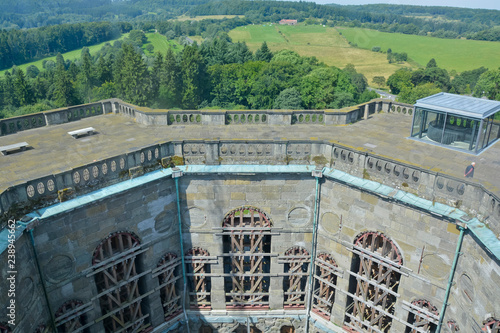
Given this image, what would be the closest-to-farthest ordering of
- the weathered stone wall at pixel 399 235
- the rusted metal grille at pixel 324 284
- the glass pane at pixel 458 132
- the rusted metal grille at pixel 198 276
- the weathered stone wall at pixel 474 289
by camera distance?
the weathered stone wall at pixel 474 289 → the weathered stone wall at pixel 399 235 → the glass pane at pixel 458 132 → the rusted metal grille at pixel 324 284 → the rusted metal grille at pixel 198 276

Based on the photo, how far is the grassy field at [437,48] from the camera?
129m

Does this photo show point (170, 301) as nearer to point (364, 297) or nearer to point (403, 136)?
point (364, 297)

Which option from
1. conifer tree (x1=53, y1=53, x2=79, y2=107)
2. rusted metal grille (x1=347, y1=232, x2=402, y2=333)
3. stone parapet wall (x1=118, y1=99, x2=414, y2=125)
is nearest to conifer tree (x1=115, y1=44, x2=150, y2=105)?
conifer tree (x1=53, y1=53, x2=79, y2=107)

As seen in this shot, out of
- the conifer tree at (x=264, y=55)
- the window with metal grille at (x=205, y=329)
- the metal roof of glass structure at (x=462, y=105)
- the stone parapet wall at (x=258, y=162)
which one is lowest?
the window with metal grille at (x=205, y=329)

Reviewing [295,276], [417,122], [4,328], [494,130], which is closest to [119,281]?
[4,328]

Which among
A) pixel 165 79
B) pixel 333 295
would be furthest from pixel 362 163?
pixel 165 79

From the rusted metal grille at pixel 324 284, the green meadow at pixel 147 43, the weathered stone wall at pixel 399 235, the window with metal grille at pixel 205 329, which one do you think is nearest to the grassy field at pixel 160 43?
the green meadow at pixel 147 43

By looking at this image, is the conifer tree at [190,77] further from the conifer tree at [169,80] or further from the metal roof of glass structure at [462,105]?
the metal roof of glass structure at [462,105]

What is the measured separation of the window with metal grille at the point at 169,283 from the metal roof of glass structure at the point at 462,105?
17583 millimetres

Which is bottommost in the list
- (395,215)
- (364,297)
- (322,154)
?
(364,297)

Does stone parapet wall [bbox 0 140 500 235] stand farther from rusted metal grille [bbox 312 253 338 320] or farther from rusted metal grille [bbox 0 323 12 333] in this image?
rusted metal grille [bbox 312 253 338 320]

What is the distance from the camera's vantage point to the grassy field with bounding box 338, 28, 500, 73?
422ft

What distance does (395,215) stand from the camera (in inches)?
712

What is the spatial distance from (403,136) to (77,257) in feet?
65.4
